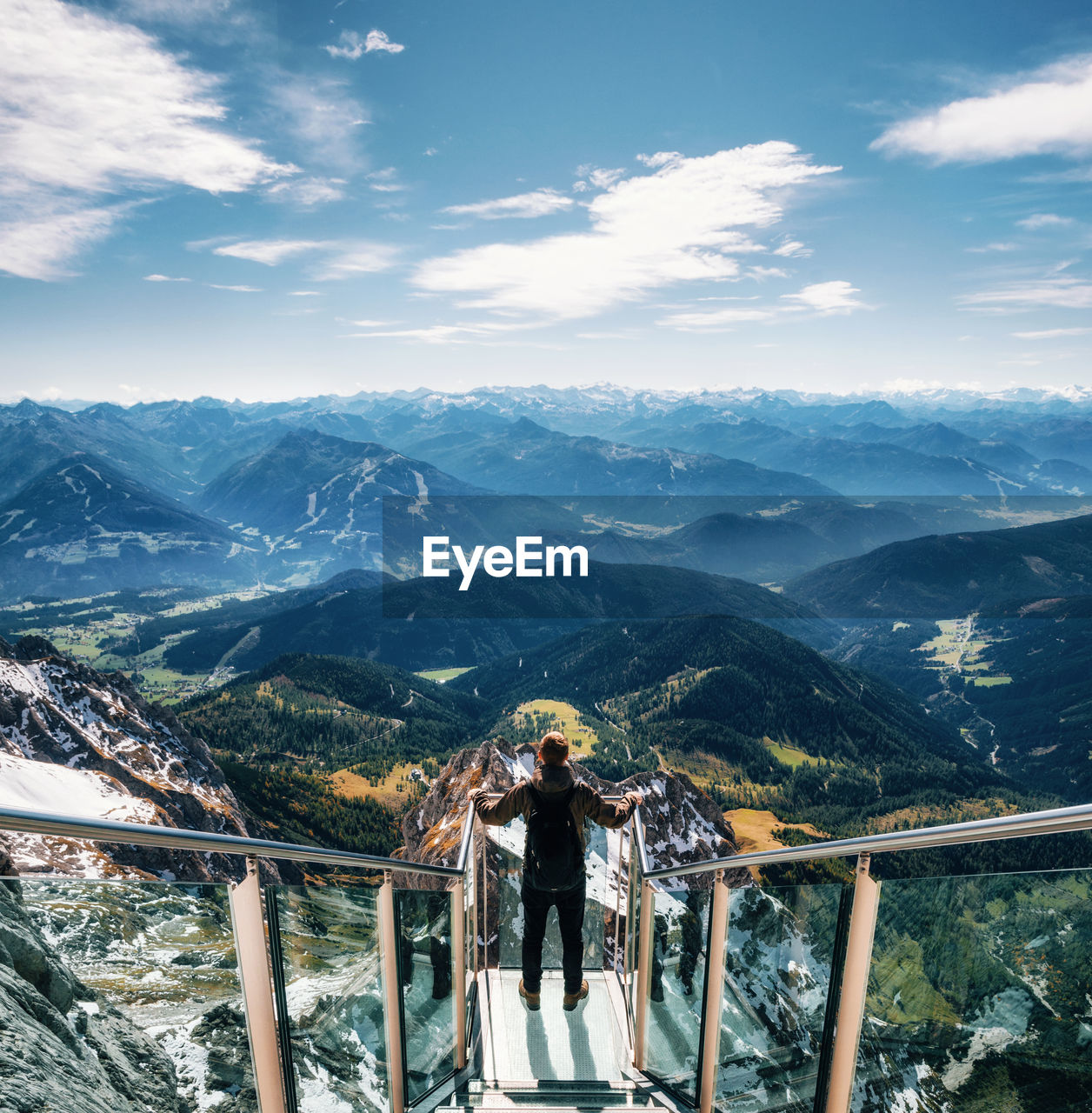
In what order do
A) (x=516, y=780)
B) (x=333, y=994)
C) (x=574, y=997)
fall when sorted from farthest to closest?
1. (x=516, y=780)
2. (x=574, y=997)
3. (x=333, y=994)

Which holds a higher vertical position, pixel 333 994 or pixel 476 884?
pixel 333 994

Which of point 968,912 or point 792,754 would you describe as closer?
point 968,912

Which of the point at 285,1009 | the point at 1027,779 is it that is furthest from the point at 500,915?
the point at 1027,779

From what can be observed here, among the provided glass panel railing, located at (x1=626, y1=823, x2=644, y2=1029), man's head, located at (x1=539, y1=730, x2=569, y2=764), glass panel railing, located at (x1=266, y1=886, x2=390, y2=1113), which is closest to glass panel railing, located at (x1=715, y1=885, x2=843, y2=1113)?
glass panel railing, located at (x1=626, y1=823, x2=644, y2=1029)

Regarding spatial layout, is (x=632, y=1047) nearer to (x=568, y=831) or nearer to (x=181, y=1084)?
(x=568, y=831)

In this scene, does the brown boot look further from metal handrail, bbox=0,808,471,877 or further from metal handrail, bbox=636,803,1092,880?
metal handrail, bbox=0,808,471,877

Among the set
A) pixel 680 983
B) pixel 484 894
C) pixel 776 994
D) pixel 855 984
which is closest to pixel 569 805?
pixel 680 983

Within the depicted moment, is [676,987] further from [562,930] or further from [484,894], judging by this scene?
[484,894]
